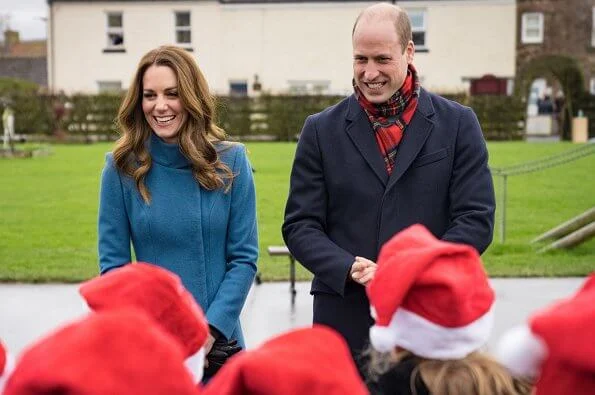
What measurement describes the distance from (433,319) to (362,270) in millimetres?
948

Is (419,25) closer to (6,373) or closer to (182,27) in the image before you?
(182,27)

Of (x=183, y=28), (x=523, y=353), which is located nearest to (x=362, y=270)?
(x=523, y=353)

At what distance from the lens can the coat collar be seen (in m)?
3.29

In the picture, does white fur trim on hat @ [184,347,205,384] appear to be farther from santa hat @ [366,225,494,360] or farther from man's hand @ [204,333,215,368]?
man's hand @ [204,333,215,368]

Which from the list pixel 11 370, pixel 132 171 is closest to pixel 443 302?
pixel 11 370

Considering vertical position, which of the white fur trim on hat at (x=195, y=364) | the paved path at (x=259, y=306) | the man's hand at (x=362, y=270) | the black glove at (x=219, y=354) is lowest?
the paved path at (x=259, y=306)

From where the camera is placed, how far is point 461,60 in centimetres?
3900

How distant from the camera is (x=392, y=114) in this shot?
3381mm

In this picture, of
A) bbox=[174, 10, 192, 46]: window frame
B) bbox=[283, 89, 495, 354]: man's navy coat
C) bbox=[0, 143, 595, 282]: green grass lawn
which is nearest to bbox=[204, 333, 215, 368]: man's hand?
bbox=[283, 89, 495, 354]: man's navy coat

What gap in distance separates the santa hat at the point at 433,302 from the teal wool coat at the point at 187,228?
1.10 metres

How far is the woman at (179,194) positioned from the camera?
3.32m

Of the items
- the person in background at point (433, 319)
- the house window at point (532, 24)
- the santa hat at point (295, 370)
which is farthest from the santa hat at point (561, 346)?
the house window at point (532, 24)

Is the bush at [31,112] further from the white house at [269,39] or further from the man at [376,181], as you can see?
the man at [376,181]

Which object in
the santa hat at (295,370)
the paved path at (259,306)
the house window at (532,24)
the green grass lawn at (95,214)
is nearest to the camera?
the santa hat at (295,370)
